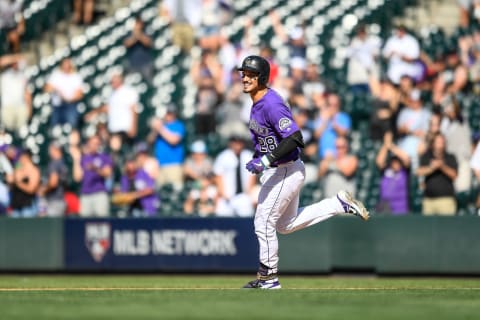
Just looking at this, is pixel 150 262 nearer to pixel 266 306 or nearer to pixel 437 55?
pixel 437 55

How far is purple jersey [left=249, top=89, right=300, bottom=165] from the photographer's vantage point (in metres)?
10.9

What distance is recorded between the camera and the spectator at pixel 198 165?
18328 mm

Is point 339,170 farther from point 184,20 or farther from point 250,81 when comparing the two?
point 250,81

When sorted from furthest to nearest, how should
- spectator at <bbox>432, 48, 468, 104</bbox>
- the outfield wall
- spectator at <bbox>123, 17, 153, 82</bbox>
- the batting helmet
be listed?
1. spectator at <bbox>123, 17, 153, 82</bbox>
2. spectator at <bbox>432, 48, 468, 104</bbox>
3. the outfield wall
4. the batting helmet

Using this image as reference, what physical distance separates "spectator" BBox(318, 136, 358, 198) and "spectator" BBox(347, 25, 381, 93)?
1.77m

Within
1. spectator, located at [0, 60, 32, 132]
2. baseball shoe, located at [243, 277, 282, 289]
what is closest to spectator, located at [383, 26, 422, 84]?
spectator, located at [0, 60, 32, 132]

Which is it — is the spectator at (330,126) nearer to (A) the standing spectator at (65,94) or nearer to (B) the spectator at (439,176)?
(B) the spectator at (439,176)

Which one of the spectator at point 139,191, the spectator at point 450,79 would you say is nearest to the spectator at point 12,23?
the spectator at point 139,191

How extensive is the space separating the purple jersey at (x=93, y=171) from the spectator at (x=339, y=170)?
3.68m

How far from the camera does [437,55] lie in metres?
19.4

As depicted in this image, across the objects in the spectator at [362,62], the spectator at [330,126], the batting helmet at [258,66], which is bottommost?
the batting helmet at [258,66]

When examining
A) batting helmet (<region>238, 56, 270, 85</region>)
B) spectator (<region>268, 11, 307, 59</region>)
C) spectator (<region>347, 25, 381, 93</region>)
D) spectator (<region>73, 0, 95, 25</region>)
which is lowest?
batting helmet (<region>238, 56, 270, 85</region>)

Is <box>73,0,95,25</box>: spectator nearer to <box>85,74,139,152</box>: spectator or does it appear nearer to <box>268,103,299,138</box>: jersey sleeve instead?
<box>85,74,139,152</box>: spectator

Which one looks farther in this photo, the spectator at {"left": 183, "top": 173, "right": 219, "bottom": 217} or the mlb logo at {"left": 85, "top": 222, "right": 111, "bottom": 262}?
the mlb logo at {"left": 85, "top": 222, "right": 111, "bottom": 262}
